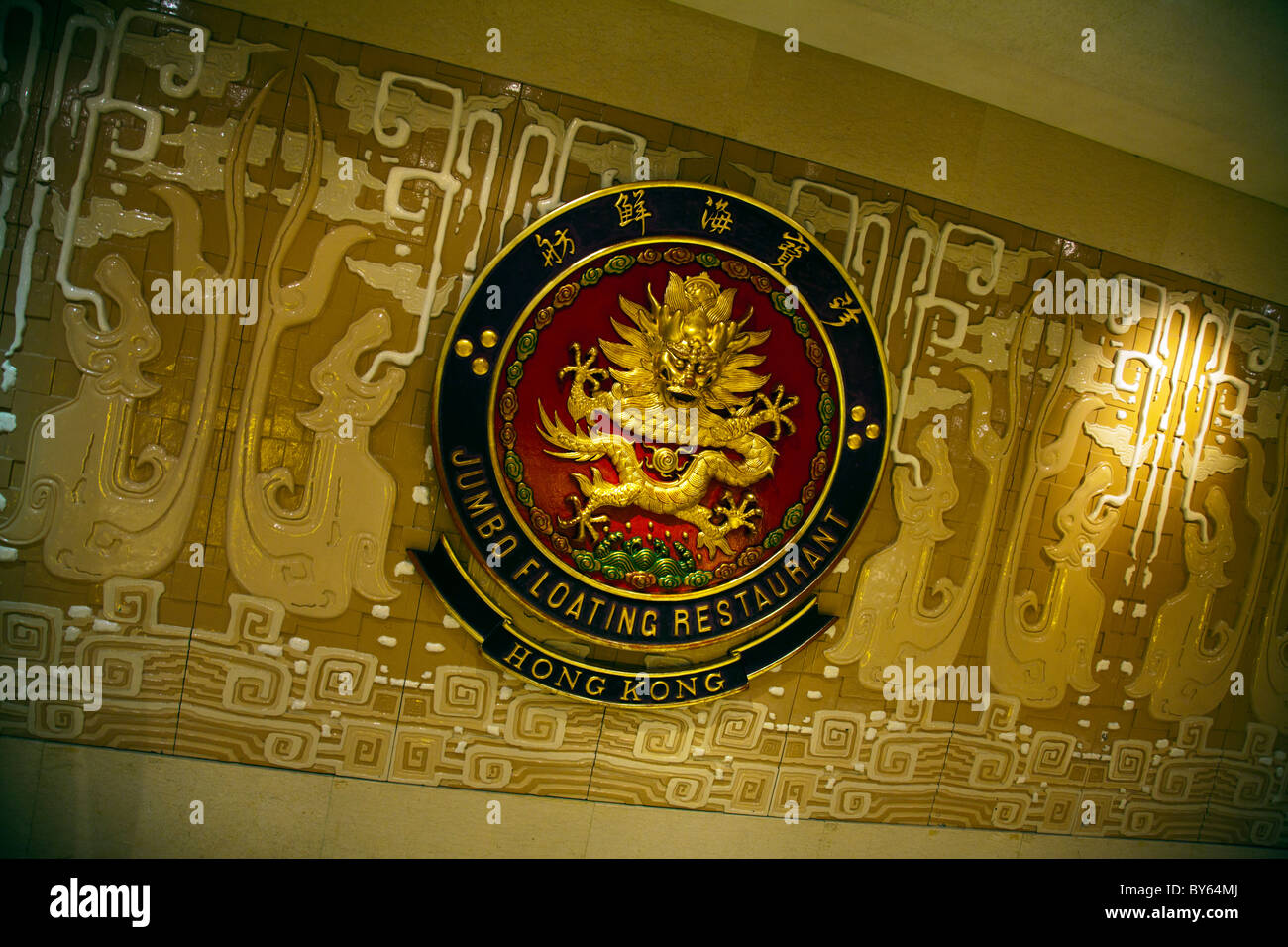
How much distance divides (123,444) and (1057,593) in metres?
3.64

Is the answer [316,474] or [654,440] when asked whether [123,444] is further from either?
[654,440]

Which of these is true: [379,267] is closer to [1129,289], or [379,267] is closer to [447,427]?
[447,427]

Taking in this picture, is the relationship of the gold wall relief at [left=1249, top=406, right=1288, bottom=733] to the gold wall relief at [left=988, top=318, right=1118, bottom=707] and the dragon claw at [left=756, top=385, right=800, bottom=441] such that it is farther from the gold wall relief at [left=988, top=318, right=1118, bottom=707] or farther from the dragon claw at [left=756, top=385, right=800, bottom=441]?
the dragon claw at [left=756, top=385, right=800, bottom=441]

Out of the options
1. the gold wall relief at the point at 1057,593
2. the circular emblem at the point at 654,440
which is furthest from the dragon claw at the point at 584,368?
the gold wall relief at the point at 1057,593

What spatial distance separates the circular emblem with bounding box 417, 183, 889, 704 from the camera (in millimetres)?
2611

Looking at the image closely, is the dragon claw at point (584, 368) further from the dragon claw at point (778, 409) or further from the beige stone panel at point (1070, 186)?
the beige stone panel at point (1070, 186)

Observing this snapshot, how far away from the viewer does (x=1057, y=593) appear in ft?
10.8

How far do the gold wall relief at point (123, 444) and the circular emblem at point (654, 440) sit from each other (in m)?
0.78

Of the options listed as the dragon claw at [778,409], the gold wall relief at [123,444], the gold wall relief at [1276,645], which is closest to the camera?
the gold wall relief at [123,444]

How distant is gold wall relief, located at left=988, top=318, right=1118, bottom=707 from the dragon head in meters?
1.46

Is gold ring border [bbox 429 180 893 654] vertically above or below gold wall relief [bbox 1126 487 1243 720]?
above

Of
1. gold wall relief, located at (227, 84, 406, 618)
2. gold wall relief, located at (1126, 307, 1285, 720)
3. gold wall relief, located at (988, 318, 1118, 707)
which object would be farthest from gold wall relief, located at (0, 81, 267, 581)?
gold wall relief, located at (1126, 307, 1285, 720)

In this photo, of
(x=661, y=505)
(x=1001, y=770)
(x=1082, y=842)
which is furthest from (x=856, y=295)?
(x=1082, y=842)

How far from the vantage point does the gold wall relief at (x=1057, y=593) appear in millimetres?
3201
